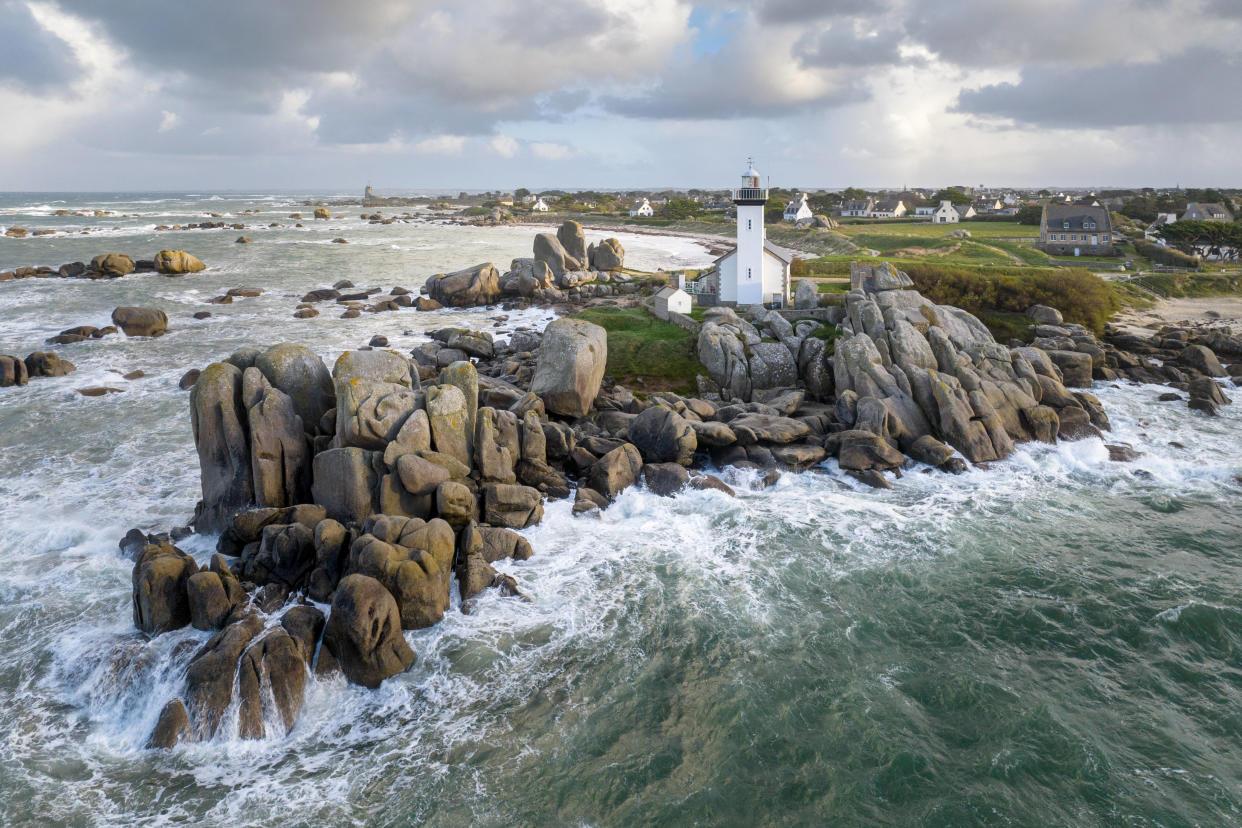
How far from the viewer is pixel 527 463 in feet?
90.5

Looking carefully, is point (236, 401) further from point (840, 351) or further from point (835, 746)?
point (840, 351)

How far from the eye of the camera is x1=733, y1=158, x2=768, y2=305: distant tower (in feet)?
151

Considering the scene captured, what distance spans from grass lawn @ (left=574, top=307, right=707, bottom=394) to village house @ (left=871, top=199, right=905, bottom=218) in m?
117

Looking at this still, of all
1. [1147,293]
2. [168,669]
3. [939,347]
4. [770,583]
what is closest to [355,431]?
[168,669]

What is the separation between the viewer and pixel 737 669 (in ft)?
59.8

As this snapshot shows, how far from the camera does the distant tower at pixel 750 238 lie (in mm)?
46094

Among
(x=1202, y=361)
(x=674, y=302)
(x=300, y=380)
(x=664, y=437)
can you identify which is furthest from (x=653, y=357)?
(x=1202, y=361)

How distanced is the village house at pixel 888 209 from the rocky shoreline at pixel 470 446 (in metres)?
110

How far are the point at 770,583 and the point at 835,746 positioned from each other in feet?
21.8

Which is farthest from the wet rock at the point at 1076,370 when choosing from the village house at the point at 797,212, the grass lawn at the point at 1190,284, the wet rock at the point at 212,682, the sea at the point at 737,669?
the village house at the point at 797,212

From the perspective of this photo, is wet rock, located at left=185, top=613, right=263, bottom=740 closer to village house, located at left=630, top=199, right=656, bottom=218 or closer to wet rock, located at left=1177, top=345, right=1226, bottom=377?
wet rock, located at left=1177, top=345, right=1226, bottom=377

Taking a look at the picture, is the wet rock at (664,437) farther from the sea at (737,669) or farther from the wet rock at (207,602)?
the wet rock at (207,602)

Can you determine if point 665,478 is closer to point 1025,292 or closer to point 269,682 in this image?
point 269,682

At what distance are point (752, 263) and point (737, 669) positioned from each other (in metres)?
33.6
